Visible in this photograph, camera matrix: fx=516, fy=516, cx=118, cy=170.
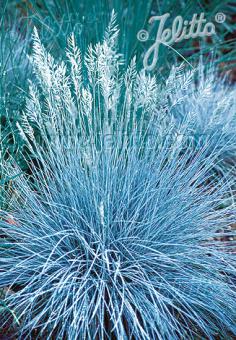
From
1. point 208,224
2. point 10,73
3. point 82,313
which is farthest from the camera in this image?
point 10,73

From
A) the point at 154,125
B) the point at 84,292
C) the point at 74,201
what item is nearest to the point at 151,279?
the point at 84,292

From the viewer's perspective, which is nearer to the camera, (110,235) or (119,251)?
(119,251)

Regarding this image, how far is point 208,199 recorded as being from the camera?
245 cm

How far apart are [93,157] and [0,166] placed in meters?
0.53

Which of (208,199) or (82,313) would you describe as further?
(208,199)

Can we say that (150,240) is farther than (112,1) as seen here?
No

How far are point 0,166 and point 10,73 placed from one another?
1186 millimetres

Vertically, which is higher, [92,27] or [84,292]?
[92,27]

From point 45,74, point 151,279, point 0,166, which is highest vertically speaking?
point 45,74

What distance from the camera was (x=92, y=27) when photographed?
311 cm

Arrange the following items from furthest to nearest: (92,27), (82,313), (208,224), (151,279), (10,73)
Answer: (10,73)
(92,27)
(208,224)
(151,279)
(82,313)

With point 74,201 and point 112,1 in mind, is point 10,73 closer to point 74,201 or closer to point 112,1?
point 112,1

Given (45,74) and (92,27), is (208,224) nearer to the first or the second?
(45,74)

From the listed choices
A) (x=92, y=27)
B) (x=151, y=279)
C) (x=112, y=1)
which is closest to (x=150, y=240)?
(x=151, y=279)
